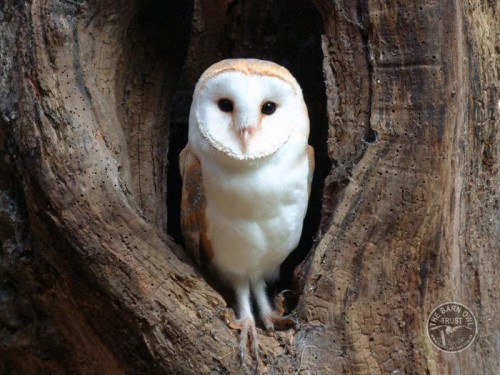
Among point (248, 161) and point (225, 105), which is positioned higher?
point (225, 105)

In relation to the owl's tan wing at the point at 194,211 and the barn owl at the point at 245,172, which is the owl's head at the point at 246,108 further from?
the owl's tan wing at the point at 194,211

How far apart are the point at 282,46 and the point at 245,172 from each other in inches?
31.0

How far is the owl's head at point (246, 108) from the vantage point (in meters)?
1.88

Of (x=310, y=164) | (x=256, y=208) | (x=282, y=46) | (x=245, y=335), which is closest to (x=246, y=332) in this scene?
(x=245, y=335)

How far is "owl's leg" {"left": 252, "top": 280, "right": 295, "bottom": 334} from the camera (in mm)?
2113

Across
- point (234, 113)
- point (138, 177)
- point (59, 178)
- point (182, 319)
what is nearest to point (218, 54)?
point (138, 177)

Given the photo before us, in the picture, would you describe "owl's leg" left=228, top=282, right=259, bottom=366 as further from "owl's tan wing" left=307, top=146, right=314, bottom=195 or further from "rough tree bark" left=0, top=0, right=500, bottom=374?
"owl's tan wing" left=307, top=146, right=314, bottom=195

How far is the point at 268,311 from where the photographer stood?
225cm

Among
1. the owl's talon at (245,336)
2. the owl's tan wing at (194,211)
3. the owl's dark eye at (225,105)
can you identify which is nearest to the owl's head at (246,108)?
the owl's dark eye at (225,105)

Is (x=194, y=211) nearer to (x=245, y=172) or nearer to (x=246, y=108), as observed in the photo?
(x=245, y=172)

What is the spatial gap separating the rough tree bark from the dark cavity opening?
381 mm

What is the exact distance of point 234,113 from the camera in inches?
75.0

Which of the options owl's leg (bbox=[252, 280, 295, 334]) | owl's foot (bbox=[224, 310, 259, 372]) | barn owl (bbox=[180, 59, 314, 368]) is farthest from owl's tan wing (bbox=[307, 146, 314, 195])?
owl's foot (bbox=[224, 310, 259, 372])

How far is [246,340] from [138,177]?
0.75 m
